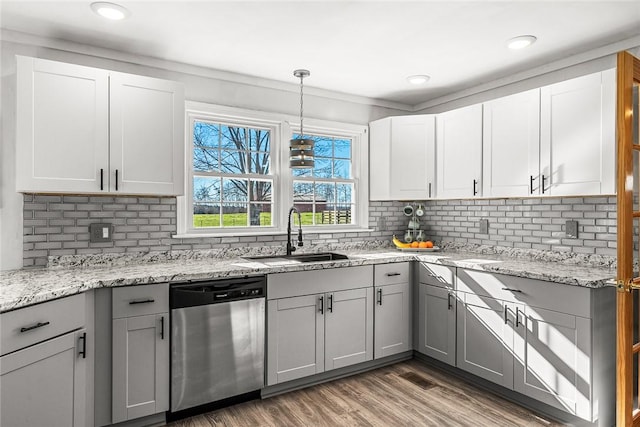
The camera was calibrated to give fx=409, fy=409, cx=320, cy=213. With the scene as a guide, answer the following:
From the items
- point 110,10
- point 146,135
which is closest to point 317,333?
point 146,135

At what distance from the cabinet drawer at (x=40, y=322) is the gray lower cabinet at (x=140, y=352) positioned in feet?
0.77

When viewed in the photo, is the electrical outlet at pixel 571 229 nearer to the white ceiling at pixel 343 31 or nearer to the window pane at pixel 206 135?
the white ceiling at pixel 343 31

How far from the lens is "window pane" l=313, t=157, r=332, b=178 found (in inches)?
159

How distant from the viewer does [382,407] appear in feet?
8.98

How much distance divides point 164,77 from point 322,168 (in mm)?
1641

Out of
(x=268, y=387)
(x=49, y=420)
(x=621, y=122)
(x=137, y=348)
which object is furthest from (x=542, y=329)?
(x=49, y=420)

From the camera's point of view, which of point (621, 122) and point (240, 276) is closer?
point (621, 122)

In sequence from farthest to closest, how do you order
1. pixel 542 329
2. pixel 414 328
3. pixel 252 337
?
pixel 414 328 → pixel 252 337 → pixel 542 329

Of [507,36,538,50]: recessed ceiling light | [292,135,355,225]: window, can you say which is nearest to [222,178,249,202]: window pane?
[292,135,355,225]: window

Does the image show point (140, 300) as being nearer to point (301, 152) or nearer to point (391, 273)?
point (301, 152)

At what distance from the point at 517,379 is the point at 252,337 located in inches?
70.7

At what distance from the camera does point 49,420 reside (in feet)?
6.54

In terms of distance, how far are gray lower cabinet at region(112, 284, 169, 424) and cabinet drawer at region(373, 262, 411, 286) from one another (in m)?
1.64

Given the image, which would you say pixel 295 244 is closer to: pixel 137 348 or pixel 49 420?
pixel 137 348
